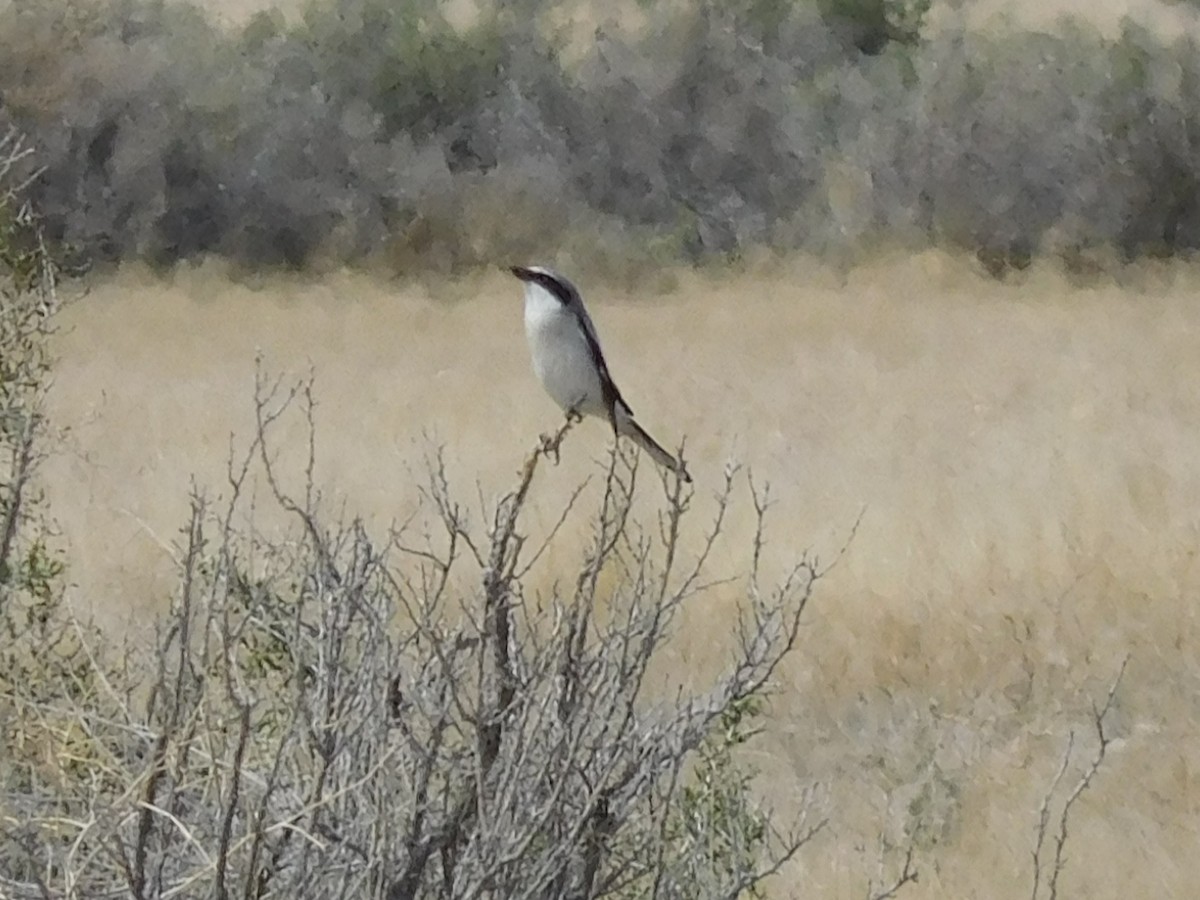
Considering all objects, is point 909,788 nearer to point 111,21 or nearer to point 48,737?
point 48,737

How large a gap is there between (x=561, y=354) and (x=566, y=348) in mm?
28

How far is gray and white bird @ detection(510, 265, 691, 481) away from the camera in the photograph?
5.41 meters

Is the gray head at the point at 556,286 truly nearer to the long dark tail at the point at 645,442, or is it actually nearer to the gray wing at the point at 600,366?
the gray wing at the point at 600,366

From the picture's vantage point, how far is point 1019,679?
26.5 feet

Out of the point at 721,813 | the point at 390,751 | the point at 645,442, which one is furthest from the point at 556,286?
the point at 390,751

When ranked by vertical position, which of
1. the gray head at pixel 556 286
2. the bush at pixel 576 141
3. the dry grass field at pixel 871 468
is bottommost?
the gray head at pixel 556 286

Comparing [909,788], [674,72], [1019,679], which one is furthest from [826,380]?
[674,72]

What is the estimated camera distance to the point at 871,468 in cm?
1164

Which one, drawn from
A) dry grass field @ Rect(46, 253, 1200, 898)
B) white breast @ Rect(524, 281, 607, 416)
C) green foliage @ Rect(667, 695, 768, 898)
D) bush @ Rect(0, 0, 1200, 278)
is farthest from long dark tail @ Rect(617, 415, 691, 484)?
bush @ Rect(0, 0, 1200, 278)

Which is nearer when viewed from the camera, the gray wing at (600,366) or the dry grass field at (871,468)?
the gray wing at (600,366)

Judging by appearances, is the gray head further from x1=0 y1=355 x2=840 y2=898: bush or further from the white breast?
x1=0 y1=355 x2=840 y2=898: bush

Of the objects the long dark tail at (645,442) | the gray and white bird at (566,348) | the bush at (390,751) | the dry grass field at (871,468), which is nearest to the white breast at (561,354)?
the gray and white bird at (566,348)

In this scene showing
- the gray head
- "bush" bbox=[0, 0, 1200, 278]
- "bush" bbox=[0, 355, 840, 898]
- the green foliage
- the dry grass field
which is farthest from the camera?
"bush" bbox=[0, 0, 1200, 278]

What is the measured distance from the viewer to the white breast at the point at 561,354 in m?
5.41
